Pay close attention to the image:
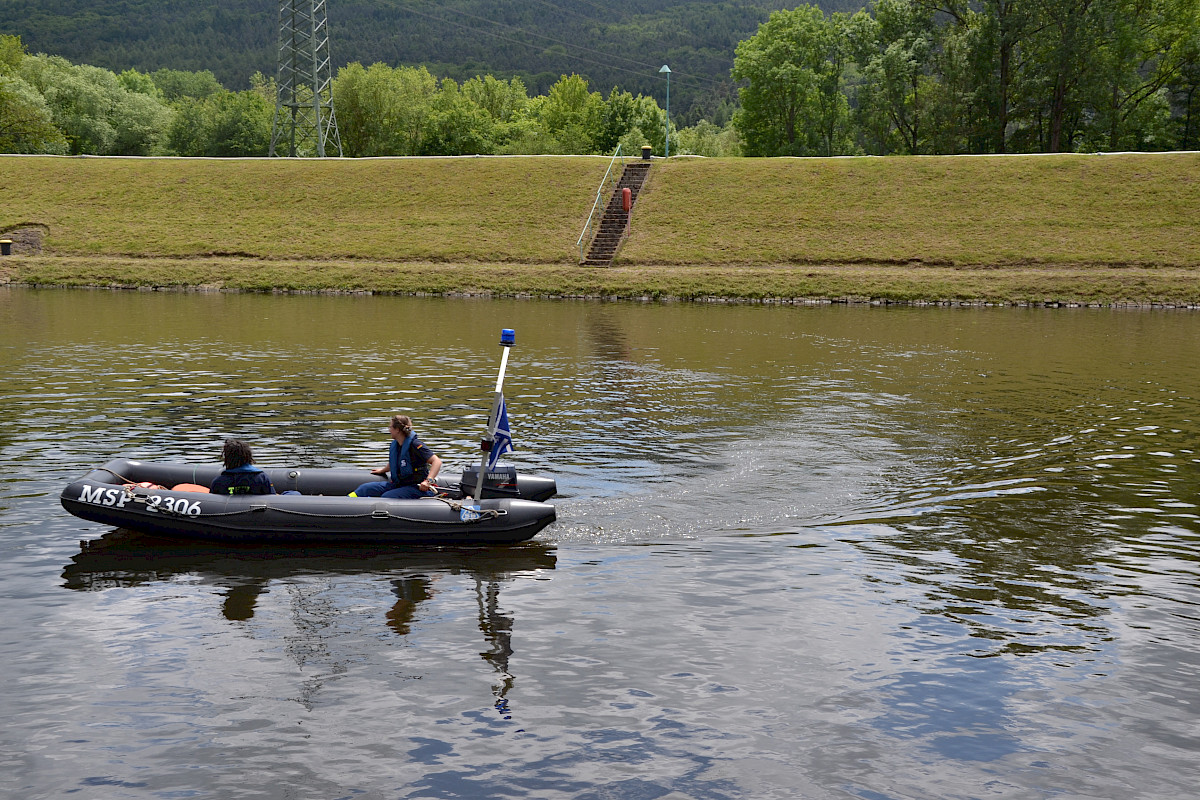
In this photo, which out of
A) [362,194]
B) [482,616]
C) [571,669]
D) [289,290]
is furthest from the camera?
[362,194]

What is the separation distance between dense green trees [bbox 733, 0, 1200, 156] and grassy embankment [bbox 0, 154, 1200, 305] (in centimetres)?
1625

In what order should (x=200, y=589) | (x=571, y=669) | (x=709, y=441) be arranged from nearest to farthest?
1. (x=571, y=669)
2. (x=200, y=589)
3. (x=709, y=441)

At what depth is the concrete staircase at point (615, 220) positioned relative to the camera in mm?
49250

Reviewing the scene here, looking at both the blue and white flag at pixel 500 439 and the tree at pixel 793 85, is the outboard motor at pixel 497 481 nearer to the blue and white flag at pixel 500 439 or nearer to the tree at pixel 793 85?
the blue and white flag at pixel 500 439

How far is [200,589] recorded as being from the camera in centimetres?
1166

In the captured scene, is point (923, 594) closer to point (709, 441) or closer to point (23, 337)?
point (709, 441)

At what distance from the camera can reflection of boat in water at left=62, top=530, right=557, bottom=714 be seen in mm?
11172

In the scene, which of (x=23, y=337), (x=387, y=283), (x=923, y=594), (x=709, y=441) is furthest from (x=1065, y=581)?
(x=387, y=283)

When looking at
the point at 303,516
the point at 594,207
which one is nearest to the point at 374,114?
the point at 594,207

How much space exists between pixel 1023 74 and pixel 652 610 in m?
70.4

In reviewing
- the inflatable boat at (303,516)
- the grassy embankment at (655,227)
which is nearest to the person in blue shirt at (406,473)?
the inflatable boat at (303,516)

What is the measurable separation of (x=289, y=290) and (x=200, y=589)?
119 feet

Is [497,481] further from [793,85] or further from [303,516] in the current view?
[793,85]

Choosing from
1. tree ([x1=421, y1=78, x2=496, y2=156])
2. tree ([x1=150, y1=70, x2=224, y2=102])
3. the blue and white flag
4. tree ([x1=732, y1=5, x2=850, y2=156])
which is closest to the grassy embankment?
tree ([x1=732, y1=5, x2=850, y2=156])
